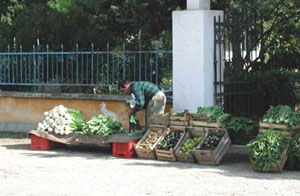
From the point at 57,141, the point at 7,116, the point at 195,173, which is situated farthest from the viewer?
the point at 7,116

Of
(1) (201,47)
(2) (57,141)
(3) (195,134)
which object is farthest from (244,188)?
(2) (57,141)

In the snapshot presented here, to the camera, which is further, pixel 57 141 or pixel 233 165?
pixel 57 141

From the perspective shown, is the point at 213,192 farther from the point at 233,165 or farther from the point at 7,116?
the point at 7,116

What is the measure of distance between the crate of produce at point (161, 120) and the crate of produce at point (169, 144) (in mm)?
154

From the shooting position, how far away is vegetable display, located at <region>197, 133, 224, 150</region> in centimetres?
1077

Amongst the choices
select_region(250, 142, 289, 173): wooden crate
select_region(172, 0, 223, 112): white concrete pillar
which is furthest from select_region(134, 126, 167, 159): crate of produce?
select_region(250, 142, 289, 173): wooden crate

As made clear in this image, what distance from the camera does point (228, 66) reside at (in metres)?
12.6

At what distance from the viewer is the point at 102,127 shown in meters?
12.1

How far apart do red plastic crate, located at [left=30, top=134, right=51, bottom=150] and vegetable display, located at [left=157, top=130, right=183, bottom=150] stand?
2621 millimetres

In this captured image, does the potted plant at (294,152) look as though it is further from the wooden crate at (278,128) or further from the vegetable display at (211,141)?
the vegetable display at (211,141)

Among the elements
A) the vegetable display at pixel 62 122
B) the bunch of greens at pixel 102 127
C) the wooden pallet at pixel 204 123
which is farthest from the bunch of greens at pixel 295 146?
the vegetable display at pixel 62 122

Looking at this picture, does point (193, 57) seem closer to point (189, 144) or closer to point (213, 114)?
point (213, 114)

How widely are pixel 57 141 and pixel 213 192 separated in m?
4.92

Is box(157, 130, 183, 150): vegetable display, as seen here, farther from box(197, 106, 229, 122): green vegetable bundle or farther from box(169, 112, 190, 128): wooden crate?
box(197, 106, 229, 122): green vegetable bundle
